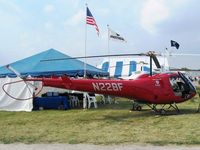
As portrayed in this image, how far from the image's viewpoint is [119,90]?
16.0m

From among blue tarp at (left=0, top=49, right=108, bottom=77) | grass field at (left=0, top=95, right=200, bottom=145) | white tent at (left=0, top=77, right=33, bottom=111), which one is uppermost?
blue tarp at (left=0, top=49, right=108, bottom=77)

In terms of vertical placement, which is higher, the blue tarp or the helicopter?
the blue tarp

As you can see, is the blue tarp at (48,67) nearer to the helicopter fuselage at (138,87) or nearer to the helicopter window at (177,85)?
the helicopter fuselage at (138,87)

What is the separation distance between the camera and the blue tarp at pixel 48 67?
824 inches

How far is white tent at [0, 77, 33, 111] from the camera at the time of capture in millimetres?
19438

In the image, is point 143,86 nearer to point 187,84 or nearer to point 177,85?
point 177,85

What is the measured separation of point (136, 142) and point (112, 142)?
574 millimetres

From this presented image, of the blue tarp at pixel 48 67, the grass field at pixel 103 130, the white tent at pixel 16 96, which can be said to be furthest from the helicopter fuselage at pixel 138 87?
the blue tarp at pixel 48 67

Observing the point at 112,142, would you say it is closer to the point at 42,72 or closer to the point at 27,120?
the point at 27,120

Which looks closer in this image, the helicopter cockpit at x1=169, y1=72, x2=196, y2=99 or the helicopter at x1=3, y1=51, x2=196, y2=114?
the helicopter at x1=3, y1=51, x2=196, y2=114

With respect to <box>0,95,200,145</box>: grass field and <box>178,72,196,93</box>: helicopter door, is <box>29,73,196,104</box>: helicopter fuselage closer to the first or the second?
<box>178,72,196,93</box>: helicopter door

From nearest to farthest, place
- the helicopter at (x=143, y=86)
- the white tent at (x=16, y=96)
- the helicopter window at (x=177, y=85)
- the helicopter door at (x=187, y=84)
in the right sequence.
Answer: the helicopter at (x=143, y=86), the helicopter window at (x=177, y=85), the helicopter door at (x=187, y=84), the white tent at (x=16, y=96)

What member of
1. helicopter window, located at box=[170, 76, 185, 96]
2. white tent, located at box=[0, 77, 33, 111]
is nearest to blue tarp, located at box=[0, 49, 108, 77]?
white tent, located at box=[0, 77, 33, 111]

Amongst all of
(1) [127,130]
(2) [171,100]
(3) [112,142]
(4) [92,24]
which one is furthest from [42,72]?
(3) [112,142]
